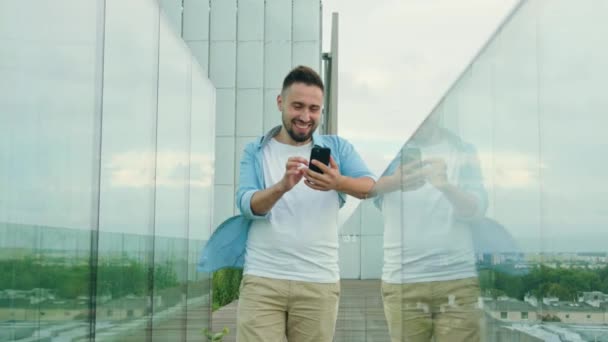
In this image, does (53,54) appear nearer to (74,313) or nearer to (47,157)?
(47,157)

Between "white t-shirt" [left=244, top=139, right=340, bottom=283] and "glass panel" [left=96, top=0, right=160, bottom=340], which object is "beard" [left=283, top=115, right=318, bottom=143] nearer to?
"white t-shirt" [left=244, top=139, right=340, bottom=283]

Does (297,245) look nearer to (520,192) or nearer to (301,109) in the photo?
(301,109)

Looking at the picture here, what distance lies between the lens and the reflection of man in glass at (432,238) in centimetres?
219

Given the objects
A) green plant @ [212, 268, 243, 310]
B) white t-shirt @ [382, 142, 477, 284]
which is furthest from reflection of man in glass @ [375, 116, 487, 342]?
green plant @ [212, 268, 243, 310]

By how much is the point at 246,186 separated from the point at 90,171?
2.04ft

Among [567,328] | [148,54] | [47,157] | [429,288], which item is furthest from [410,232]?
[148,54]

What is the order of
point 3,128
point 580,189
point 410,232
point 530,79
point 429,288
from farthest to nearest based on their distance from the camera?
point 410,232 → point 429,288 → point 3,128 → point 530,79 → point 580,189

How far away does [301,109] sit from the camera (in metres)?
3.35

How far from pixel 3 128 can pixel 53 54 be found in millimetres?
486

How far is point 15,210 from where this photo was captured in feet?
7.83

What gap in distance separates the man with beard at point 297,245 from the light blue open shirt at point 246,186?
0.03m

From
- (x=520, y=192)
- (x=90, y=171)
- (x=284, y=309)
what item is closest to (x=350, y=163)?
(x=284, y=309)

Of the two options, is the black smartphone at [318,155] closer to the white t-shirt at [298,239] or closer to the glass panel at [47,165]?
the white t-shirt at [298,239]

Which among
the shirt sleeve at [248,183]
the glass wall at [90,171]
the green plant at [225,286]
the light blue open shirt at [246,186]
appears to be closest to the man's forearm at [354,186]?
the light blue open shirt at [246,186]
